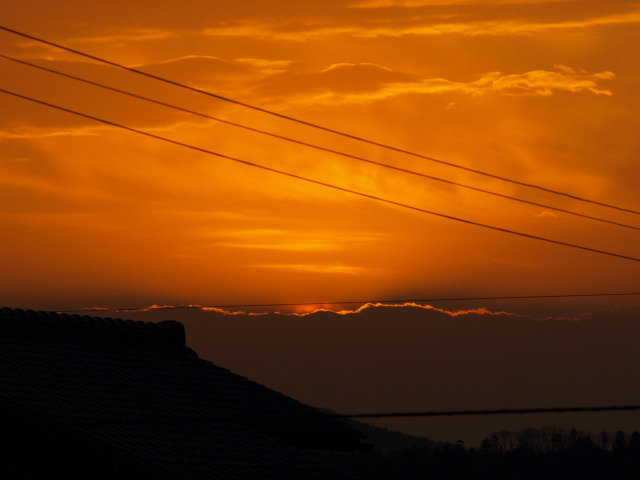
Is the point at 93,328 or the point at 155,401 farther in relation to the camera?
the point at 93,328

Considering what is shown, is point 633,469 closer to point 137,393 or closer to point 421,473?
point 421,473

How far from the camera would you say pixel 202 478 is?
627 inches

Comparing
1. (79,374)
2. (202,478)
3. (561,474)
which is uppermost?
(79,374)

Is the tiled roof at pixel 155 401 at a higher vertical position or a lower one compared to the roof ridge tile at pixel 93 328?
lower

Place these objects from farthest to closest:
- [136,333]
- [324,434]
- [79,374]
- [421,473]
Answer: [421,473] → [136,333] → [324,434] → [79,374]

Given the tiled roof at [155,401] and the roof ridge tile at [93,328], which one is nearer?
A: the tiled roof at [155,401]

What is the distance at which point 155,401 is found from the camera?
19.7m

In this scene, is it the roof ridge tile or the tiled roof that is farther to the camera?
the roof ridge tile

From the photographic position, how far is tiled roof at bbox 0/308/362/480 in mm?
16609

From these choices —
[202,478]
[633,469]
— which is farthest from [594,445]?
[202,478]

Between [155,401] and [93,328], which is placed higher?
[93,328]

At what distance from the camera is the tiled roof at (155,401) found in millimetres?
16609

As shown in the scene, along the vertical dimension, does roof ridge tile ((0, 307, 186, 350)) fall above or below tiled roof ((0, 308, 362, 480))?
above

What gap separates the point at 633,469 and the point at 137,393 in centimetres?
6755
